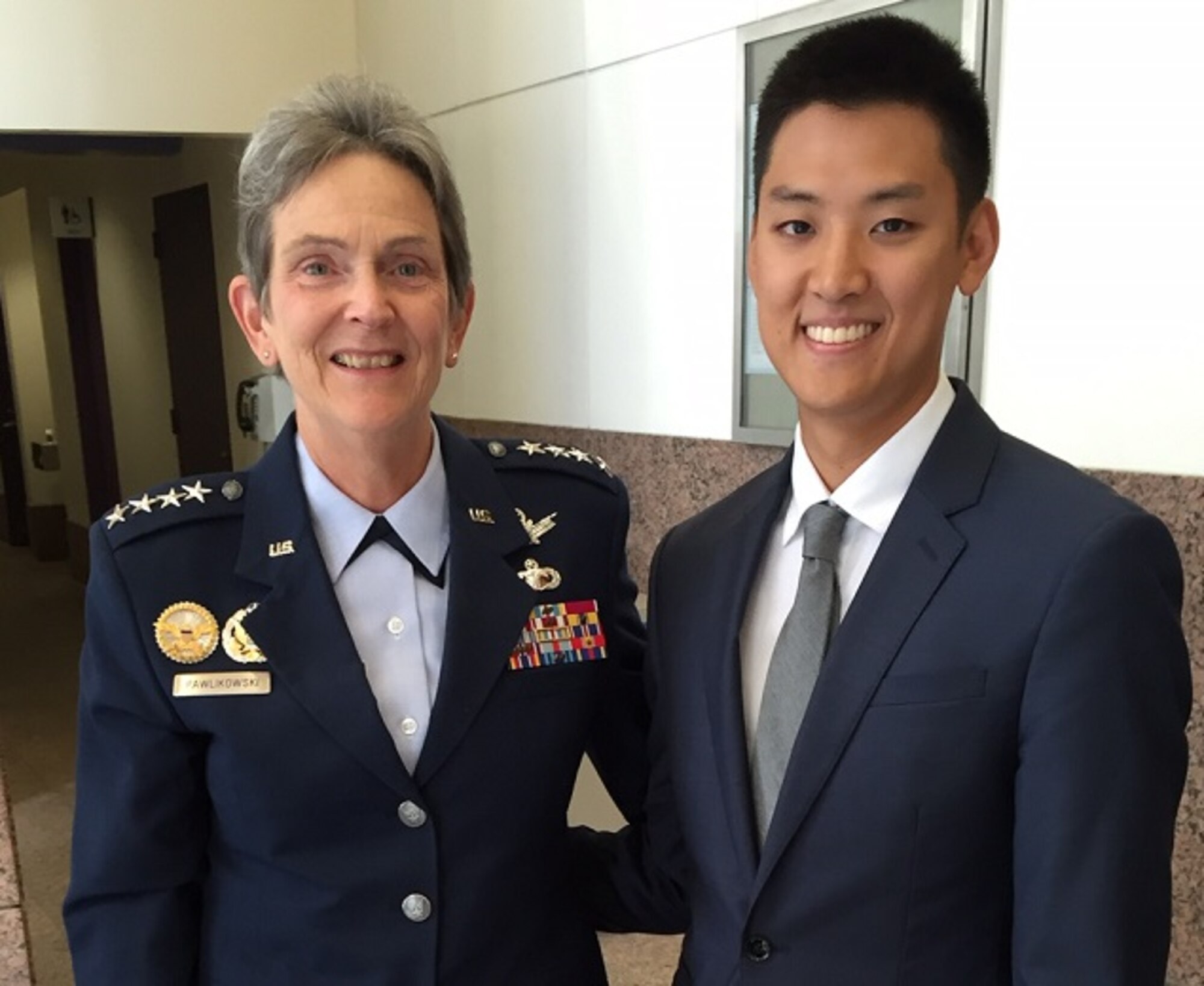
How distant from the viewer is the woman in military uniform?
1.17 m

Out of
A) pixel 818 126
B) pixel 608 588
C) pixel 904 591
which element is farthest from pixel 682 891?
pixel 818 126

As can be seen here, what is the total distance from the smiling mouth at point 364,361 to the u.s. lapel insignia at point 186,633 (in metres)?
0.33

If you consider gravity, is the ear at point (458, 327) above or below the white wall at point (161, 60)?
below

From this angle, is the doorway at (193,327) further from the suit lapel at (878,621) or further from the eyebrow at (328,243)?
the suit lapel at (878,621)

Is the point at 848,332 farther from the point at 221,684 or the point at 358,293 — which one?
the point at 221,684

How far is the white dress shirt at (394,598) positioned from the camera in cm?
121

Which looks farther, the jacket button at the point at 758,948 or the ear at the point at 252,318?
the ear at the point at 252,318

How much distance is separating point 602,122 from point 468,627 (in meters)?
2.22

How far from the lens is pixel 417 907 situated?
1.17 meters

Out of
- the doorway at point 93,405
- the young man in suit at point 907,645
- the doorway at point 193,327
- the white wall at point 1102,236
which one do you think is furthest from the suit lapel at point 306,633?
the doorway at point 93,405

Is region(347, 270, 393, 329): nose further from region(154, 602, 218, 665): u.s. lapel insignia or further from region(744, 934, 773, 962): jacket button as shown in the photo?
region(744, 934, 773, 962): jacket button

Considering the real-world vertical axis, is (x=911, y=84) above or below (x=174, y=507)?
above

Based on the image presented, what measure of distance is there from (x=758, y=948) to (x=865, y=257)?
690 millimetres

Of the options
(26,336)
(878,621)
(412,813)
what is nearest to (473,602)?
(412,813)
